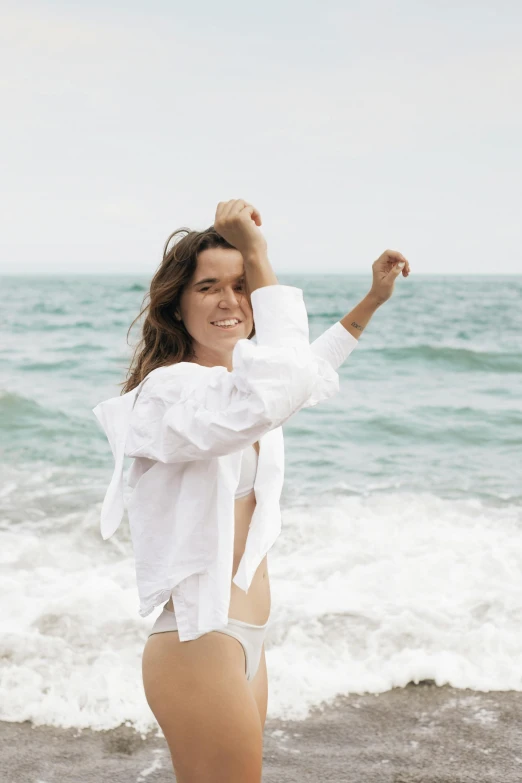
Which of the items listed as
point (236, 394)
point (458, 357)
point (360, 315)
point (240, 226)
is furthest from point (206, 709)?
point (458, 357)

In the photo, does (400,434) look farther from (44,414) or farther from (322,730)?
(322,730)

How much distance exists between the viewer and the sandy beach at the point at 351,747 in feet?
11.1

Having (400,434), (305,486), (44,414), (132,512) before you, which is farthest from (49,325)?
(132,512)

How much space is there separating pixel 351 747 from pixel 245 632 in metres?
1.78

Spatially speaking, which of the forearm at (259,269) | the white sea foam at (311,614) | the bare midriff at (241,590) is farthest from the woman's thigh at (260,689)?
the white sea foam at (311,614)

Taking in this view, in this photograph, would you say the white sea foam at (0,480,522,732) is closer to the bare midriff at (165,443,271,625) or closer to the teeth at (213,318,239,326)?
the bare midriff at (165,443,271,625)

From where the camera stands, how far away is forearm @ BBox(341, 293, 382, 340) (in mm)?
2709

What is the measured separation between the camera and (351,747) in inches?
142

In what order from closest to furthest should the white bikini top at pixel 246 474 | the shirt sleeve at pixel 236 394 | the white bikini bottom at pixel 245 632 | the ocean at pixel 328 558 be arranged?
the shirt sleeve at pixel 236 394, the white bikini bottom at pixel 245 632, the white bikini top at pixel 246 474, the ocean at pixel 328 558

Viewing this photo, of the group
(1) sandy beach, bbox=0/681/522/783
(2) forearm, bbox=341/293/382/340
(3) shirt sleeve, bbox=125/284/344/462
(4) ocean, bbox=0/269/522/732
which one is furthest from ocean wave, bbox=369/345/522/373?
(3) shirt sleeve, bbox=125/284/344/462

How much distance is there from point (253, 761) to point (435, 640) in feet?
9.43

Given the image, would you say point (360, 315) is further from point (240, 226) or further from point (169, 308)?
point (240, 226)

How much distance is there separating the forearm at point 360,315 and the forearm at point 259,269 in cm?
82

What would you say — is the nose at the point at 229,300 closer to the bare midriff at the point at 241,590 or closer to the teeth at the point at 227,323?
the teeth at the point at 227,323
